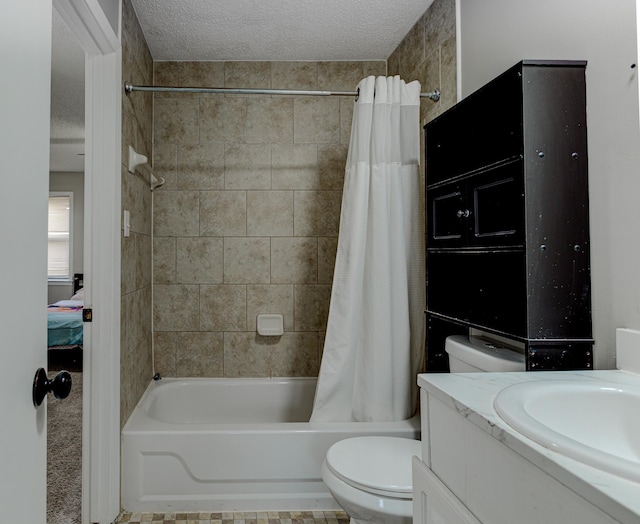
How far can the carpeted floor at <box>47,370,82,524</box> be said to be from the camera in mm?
2041

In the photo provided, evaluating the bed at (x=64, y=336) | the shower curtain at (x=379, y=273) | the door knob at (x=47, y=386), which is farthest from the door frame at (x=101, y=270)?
the bed at (x=64, y=336)

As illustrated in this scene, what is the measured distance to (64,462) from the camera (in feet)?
8.33

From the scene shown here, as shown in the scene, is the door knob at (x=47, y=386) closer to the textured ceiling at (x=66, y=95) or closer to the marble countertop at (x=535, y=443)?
the marble countertop at (x=535, y=443)

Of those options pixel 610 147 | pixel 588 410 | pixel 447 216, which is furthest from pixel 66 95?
pixel 588 410

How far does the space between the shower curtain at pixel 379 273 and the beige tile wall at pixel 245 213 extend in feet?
2.54

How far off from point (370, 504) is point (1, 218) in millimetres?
1305

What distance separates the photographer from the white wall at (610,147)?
1.14m

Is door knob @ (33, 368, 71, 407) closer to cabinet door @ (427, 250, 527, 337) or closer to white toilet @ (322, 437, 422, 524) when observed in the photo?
white toilet @ (322, 437, 422, 524)

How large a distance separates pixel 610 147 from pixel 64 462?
2.97m

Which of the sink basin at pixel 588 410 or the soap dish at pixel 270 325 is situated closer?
the sink basin at pixel 588 410

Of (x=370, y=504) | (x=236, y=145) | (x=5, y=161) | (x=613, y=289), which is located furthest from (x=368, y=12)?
(x=370, y=504)

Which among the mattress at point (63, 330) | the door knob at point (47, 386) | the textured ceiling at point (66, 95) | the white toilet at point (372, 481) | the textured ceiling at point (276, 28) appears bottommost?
the white toilet at point (372, 481)

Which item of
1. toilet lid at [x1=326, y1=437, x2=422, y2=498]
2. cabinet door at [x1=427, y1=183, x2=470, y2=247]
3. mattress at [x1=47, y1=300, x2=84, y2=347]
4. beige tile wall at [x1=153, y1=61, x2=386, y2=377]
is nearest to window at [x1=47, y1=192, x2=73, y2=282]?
mattress at [x1=47, y1=300, x2=84, y2=347]

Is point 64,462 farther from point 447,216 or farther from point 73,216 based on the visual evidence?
point 73,216
